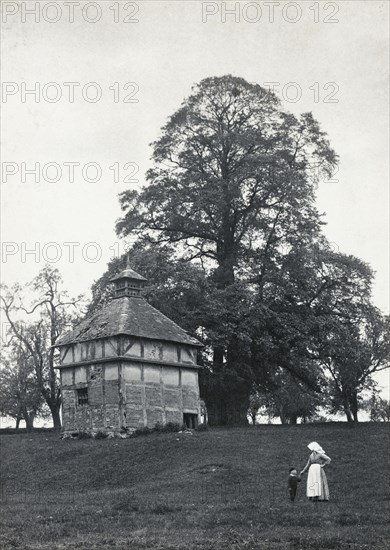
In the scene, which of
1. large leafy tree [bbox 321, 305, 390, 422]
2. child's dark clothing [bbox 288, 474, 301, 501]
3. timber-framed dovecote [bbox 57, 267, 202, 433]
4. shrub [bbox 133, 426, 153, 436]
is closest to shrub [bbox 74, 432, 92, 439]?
timber-framed dovecote [bbox 57, 267, 202, 433]

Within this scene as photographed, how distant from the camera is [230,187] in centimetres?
4588

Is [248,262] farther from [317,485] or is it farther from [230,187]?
[317,485]

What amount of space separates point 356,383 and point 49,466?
24.3 m

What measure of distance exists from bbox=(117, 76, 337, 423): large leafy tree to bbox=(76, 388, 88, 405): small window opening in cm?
876

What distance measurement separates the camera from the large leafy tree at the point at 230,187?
46031mm

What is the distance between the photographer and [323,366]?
47.8 metres

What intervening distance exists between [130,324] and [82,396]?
458cm

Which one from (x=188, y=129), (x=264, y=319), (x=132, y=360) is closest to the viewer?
(x=132, y=360)

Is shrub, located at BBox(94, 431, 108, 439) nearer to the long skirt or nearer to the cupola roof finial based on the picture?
the cupola roof finial

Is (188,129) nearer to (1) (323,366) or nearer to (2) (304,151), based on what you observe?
(2) (304,151)

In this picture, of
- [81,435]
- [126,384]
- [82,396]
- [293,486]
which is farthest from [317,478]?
[82,396]

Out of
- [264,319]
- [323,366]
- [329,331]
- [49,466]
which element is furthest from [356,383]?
[49,466]

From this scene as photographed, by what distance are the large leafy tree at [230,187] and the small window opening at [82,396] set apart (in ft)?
28.7

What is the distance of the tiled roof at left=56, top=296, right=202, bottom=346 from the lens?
38906 mm
